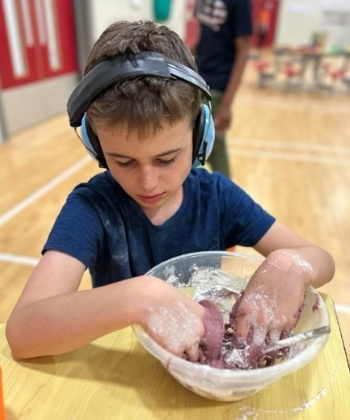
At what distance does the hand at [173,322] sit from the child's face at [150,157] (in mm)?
219

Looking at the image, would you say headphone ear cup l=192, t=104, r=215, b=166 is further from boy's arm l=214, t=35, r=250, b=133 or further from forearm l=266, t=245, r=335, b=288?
boy's arm l=214, t=35, r=250, b=133

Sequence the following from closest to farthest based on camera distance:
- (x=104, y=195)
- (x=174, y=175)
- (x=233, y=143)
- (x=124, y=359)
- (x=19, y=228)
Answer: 1. (x=124, y=359)
2. (x=174, y=175)
3. (x=104, y=195)
4. (x=19, y=228)
5. (x=233, y=143)

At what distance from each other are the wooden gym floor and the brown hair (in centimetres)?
80

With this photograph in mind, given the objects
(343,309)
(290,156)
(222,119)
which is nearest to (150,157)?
(343,309)

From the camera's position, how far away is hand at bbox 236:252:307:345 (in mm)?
624

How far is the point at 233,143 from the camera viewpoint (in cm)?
386

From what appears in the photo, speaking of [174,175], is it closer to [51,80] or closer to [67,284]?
[67,284]

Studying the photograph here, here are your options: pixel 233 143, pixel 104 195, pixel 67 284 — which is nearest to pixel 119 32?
pixel 104 195

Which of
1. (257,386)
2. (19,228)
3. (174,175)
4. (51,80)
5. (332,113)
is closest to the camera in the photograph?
(257,386)

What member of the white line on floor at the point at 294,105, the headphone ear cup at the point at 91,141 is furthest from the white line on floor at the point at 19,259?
the white line on floor at the point at 294,105

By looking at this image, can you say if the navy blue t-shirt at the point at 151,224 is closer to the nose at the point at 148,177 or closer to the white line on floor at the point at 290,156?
the nose at the point at 148,177

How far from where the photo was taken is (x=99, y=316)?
0.59m

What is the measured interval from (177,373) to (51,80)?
13.4ft

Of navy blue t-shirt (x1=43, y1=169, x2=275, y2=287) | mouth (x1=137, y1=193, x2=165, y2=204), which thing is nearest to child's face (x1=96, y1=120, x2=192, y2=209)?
mouth (x1=137, y1=193, x2=165, y2=204)
